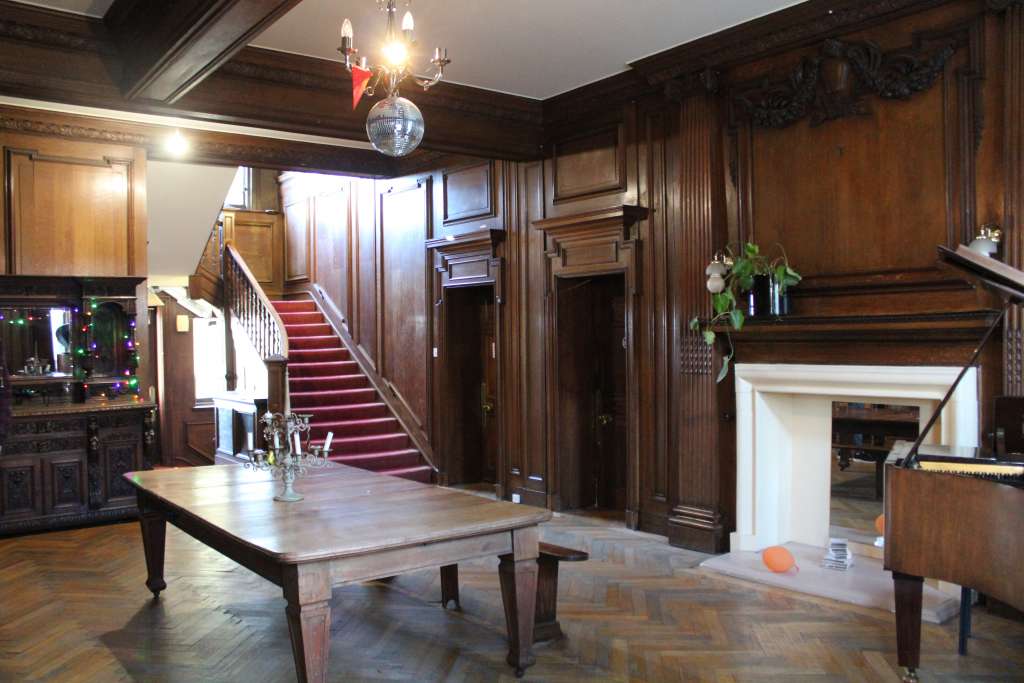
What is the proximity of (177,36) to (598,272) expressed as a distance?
3639mm

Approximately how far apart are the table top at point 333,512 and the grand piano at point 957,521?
1.48 meters

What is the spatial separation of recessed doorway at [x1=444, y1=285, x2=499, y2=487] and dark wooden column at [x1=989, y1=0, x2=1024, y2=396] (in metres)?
4.90

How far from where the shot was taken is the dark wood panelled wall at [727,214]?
4672 millimetres

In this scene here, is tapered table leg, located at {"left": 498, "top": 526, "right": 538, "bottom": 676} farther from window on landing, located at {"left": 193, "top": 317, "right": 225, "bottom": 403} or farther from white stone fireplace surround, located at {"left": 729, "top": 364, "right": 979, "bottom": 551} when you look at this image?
window on landing, located at {"left": 193, "top": 317, "right": 225, "bottom": 403}

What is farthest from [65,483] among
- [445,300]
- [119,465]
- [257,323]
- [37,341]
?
[445,300]

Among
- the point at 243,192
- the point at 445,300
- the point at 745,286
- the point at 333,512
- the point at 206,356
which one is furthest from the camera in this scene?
the point at 243,192

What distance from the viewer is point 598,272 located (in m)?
Answer: 6.80

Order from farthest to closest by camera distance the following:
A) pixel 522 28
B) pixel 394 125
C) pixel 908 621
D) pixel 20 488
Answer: pixel 20 488
pixel 522 28
pixel 394 125
pixel 908 621

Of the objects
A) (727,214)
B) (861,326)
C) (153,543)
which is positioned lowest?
(153,543)

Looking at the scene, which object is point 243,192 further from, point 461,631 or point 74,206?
point 461,631

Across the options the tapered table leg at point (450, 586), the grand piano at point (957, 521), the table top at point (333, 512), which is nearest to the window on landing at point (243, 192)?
the table top at point (333, 512)

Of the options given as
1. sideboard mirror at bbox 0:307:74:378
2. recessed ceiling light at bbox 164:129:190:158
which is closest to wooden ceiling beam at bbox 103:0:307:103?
recessed ceiling light at bbox 164:129:190:158

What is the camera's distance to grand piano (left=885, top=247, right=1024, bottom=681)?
9.65 feet

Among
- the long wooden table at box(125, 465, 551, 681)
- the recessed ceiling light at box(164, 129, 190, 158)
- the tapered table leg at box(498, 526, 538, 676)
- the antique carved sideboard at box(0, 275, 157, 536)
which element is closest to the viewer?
the long wooden table at box(125, 465, 551, 681)
